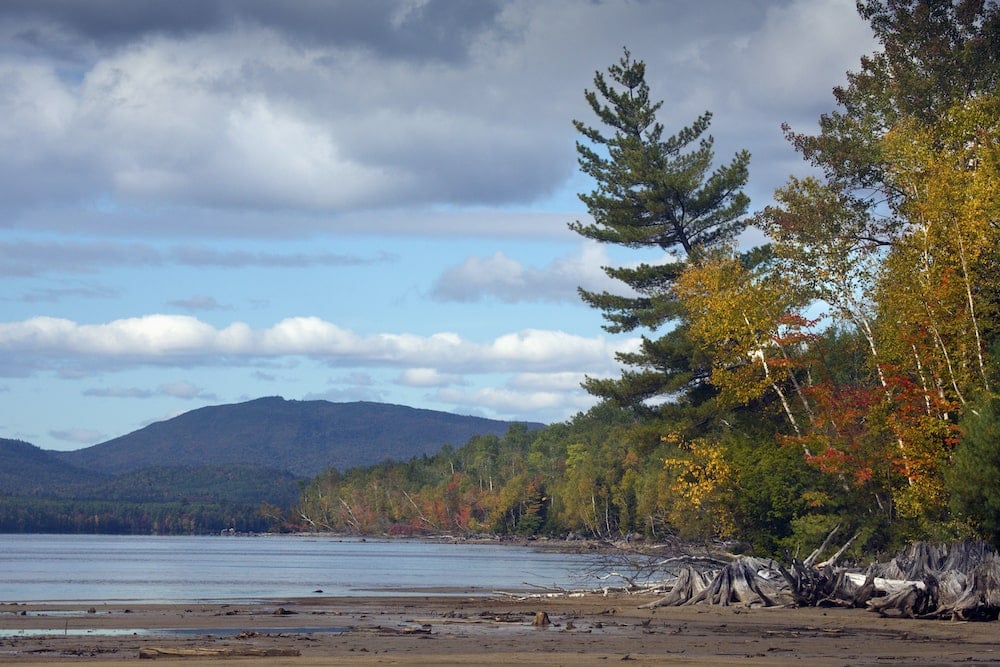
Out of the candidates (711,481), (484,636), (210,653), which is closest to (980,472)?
(484,636)

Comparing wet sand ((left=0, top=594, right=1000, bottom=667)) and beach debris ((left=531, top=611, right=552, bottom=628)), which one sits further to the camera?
beach debris ((left=531, top=611, right=552, bottom=628))

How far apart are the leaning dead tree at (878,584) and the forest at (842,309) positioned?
1.78 meters

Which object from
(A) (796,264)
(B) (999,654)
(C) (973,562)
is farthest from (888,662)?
(A) (796,264)

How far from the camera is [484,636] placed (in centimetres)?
2697

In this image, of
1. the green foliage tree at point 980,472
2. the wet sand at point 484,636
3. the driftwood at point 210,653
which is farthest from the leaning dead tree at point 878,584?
the driftwood at point 210,653

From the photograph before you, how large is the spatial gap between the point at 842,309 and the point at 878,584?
35.3 feet

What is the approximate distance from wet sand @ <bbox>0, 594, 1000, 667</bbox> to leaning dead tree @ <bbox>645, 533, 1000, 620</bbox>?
0.69m

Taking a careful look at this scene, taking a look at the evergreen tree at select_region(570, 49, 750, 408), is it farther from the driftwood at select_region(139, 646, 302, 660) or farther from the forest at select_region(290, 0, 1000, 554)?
the driftwood at select_region(139, 646, 302, 660)

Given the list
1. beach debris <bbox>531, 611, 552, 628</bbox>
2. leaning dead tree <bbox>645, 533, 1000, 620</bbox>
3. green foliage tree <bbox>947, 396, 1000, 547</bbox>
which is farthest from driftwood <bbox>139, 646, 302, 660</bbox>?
green foliage tree <bbox>947, 396, 1000, 547</bbox>

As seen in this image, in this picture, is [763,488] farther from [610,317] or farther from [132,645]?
[132,645]

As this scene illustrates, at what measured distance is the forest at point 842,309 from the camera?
3588cm

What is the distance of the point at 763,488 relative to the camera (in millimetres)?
44062

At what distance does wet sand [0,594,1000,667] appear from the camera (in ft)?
72.0

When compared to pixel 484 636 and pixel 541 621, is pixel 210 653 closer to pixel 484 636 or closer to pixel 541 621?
pixel 484 636
